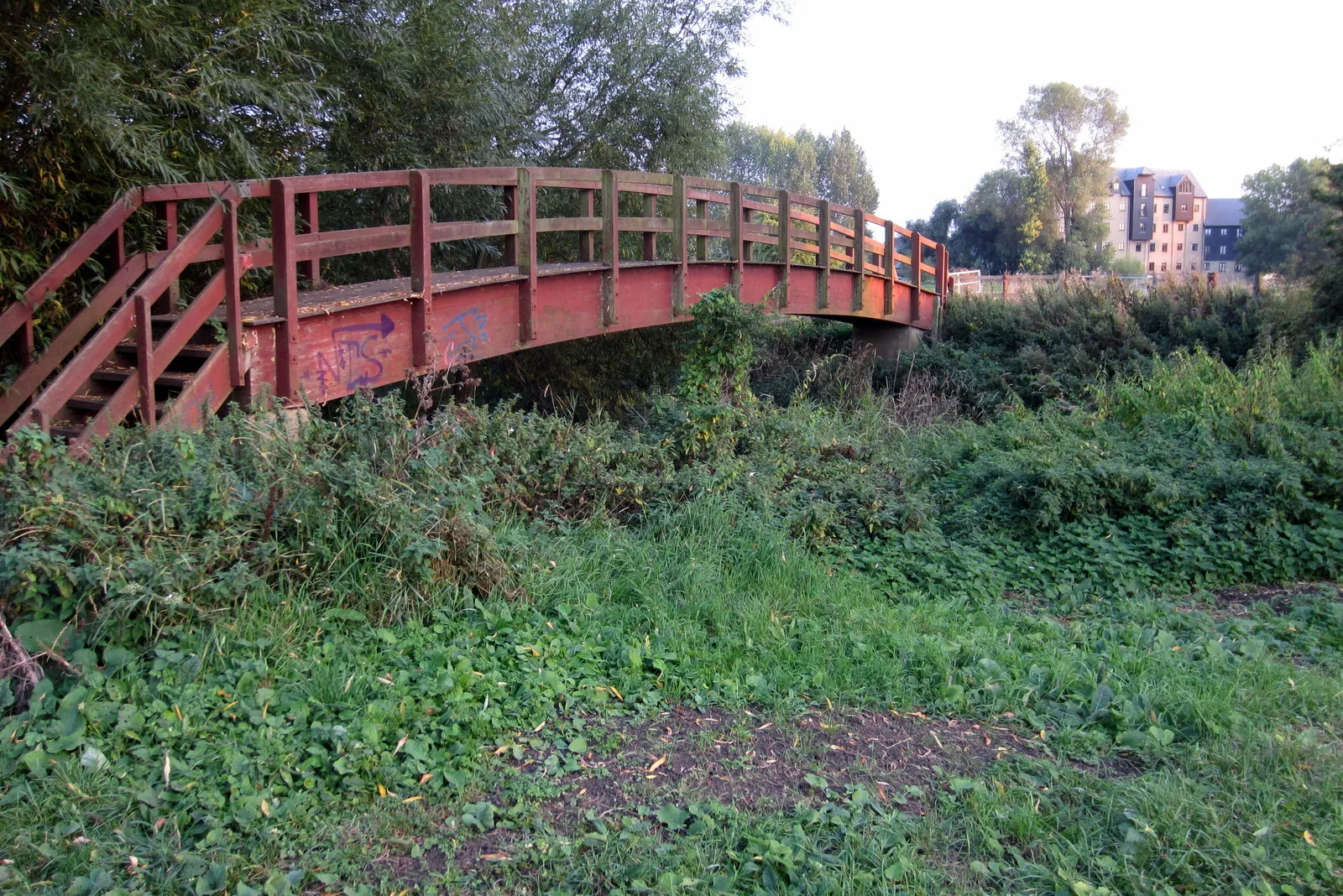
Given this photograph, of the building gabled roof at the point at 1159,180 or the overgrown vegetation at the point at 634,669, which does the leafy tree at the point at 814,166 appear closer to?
the building gabled roof at the point at 1159,180

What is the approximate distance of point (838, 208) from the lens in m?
15.2

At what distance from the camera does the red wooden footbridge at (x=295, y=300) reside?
19.9 feet

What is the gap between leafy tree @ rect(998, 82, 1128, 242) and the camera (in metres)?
55.2

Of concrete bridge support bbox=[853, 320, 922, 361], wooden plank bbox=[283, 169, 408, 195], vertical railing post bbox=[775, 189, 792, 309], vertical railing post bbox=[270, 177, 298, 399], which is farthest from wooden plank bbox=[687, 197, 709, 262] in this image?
concrete bridge support bbox=[853, 320, 922, 361]

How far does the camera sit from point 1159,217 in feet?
290

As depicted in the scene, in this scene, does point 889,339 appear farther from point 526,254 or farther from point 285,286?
point 285,286

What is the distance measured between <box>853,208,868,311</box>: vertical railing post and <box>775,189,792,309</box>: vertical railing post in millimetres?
2214

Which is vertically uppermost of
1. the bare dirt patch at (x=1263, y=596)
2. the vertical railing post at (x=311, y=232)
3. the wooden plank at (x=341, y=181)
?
the wooden plank at (x=341, y=181)

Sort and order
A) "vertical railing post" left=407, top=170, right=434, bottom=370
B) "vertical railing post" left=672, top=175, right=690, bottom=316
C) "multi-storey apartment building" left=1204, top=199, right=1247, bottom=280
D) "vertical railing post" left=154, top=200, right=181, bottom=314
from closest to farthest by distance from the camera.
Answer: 1. "vertical railing post" left=154, top=200, right=181, bottom=314
2. "vertical railing post" left=407, top=170, right=434, bottom=370
3. "vertical railing post" left=672, top=175, right=690, bottom=316
4. "multi-storey apartment building" left=1204, top=199, right=1247, bottom=280

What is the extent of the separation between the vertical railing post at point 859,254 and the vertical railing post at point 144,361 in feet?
39.3

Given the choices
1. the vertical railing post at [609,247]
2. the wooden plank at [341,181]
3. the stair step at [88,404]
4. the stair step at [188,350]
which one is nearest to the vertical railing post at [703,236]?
the vertical railing post at [609,247]

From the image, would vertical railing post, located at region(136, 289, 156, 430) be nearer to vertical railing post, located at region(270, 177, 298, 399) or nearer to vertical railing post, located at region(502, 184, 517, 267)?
vertical railing post, located at region(270, 177, 298, 399)

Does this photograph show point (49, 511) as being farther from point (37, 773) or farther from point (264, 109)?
point (264, 109)

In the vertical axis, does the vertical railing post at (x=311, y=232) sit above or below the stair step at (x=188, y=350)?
above
